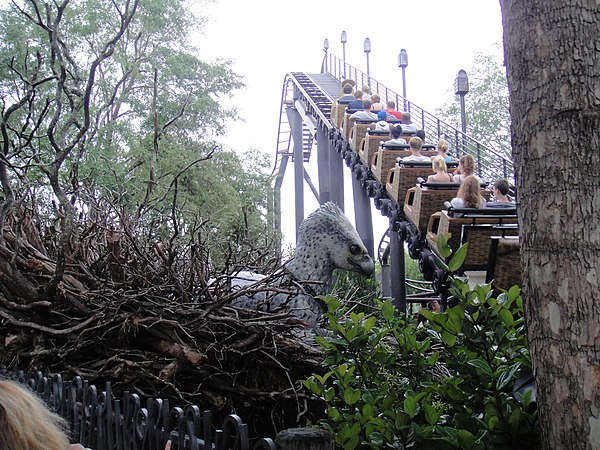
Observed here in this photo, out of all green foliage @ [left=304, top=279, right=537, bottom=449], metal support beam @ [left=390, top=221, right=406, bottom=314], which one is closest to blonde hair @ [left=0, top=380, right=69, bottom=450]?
green foliage @ [left=304, top=279, right=537, bottom=449]

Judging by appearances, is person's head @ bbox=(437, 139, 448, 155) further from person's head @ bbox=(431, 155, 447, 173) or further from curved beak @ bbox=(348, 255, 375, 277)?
curved beak @ bbox=(348, 255, 375, 277)

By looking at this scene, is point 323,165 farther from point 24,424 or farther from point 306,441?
point 24,424

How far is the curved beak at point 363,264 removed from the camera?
11.7ft

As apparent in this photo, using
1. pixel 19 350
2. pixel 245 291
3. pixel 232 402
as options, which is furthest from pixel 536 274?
pixel 19 350

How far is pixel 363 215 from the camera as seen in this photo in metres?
14.2

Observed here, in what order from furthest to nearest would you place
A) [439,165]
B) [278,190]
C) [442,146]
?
[278,190] < [442,146] < [439,165]

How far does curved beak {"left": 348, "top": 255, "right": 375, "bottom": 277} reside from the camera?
355 centimetres

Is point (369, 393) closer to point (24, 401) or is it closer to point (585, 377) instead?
point (585, 377)

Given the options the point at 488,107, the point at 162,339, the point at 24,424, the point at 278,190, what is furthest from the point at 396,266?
the point at 488,107

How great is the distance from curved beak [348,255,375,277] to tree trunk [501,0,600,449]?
1903 mm

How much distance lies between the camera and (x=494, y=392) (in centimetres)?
177

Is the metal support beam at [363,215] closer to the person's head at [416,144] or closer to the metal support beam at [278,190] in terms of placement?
the person's head at [416,144]

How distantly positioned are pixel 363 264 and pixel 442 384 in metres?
1.68

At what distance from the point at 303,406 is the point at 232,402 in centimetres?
32
